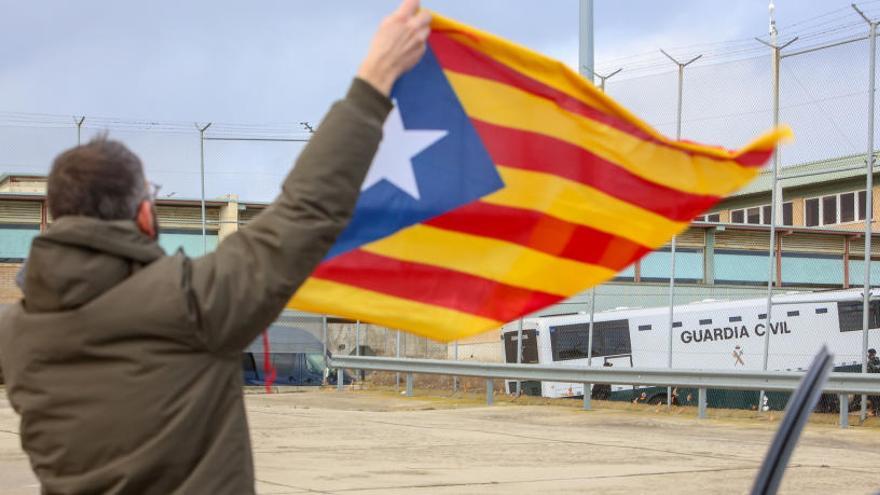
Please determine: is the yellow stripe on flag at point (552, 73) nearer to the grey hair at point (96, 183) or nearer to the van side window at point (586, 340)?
the grey hair at point (96, 183)

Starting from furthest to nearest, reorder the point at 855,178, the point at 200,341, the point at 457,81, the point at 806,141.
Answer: the point at 855,178 < the point at 806,141 < the point at 457,81 < the point at 200,341

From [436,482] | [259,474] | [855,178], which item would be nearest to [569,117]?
[436,482]

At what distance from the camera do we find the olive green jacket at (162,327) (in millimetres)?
2535

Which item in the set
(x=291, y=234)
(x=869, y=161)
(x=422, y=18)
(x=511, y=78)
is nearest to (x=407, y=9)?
(x=422, y=18)

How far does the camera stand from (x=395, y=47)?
2838mm

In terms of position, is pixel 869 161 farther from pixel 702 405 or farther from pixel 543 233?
pixel 543 233

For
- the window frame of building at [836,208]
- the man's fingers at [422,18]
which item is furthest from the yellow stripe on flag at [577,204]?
the window frame of building at [836,208]

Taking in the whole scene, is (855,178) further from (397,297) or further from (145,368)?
(145,368)

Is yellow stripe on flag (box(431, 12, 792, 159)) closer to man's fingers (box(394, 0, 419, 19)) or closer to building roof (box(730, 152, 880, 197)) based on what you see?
man's fingers (box(394, 0, 419, 19))

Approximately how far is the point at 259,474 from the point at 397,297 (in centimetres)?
691

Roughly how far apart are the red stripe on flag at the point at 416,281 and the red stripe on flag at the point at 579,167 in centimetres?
39

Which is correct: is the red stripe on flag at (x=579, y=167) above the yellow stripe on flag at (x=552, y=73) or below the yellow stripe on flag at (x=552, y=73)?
below

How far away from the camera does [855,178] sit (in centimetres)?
2016

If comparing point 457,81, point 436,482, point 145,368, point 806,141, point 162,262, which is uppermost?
point 806,141
